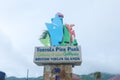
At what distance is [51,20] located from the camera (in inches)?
1315

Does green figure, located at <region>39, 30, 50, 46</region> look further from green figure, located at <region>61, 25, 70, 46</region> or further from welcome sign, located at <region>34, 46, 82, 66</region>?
green figure, located at <region>61, 25, 70, 46</region>

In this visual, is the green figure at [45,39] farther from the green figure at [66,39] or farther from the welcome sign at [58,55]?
the green figure at [66,39]

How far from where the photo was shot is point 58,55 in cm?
3117

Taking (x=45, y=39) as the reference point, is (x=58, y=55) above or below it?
below

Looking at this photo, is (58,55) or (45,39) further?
(45,39)

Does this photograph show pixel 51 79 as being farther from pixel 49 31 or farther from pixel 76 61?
pixel 49 31

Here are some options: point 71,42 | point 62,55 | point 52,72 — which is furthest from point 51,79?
point 71,42

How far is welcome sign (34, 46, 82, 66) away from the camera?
101ft

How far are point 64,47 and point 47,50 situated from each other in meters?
1.86

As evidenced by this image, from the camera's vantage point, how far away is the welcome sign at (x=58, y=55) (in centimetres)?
3091

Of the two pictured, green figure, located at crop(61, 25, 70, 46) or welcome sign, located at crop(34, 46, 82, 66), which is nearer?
welcome sign, located at crop(34, 46, 82, 66)

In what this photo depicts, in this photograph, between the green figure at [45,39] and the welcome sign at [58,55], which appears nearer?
the welcome sign at [58,55]

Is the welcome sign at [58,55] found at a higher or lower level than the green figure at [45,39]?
lower

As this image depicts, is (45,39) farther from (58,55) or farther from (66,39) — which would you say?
(58,55)
